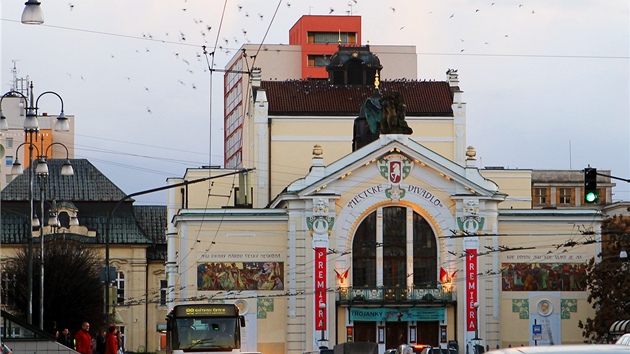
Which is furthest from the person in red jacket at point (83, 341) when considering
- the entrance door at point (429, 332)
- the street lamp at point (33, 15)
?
the entrance door at point (429, 332)

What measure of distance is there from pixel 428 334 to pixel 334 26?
5827 cm

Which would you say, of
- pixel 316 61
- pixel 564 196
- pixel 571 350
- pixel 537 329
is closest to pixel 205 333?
pixel 537 329

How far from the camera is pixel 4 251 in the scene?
322 ft

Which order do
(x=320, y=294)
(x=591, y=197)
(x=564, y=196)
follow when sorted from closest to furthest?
(x=591, y=197) < (x=320, y=294) < (x=564, y=196)

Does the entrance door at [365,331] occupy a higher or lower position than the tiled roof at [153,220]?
lower

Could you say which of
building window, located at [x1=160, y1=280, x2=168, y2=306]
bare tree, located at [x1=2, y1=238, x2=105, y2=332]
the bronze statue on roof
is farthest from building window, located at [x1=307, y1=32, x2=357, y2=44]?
bare tree, located at [x1=2, y1=238, x2=105, y2=332]

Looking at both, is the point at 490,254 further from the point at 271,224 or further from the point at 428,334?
the point at 271,224

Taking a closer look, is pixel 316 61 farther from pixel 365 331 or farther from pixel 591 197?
pixel 591 197

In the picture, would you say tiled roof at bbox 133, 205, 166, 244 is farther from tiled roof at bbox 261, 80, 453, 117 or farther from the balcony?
the balcony

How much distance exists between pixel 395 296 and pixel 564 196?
199ft

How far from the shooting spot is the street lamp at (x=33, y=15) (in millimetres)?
31000

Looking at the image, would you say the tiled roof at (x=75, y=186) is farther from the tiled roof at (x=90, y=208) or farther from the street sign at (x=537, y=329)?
the street sign at (x=537, y=329)

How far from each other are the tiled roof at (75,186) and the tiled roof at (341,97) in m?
17.9

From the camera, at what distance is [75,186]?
103562mm
